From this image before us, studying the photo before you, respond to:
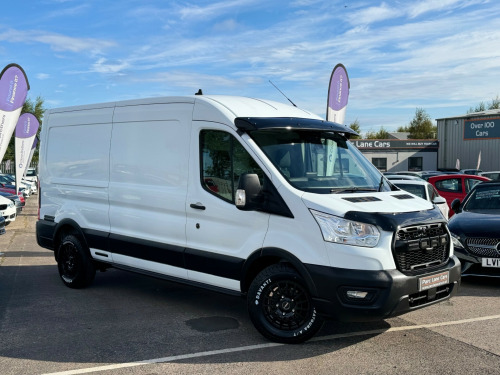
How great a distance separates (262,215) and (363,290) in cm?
118

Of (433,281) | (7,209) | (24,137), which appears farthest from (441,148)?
(433,281)

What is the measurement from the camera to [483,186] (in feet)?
29.9

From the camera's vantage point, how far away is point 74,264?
7.48m

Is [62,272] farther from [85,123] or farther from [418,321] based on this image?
[418,321]

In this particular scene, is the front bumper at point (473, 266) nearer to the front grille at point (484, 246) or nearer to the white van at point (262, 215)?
the front grille at point (484, 246)

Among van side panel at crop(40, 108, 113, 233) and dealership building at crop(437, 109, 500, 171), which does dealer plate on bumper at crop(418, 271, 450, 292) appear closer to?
van side panel at crop(40, 108, 113, 233)

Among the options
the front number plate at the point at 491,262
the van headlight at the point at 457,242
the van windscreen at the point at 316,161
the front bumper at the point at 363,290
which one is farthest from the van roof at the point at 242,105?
the front number plate at the point at 491,262

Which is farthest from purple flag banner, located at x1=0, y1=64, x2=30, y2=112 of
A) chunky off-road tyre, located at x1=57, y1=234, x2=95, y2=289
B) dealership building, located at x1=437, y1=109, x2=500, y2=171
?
dealership building, located at x1=437, y1=109, x2=500, y2=171

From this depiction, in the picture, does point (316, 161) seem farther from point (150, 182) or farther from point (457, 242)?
point (457, 242)

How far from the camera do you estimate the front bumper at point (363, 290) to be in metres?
4.58

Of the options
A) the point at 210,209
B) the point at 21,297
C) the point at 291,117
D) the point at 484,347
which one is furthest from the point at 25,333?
the point at 484,347

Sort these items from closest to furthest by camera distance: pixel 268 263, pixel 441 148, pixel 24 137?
1. pixel 268 263
2. pixel 24 137
3. pixel 441 148

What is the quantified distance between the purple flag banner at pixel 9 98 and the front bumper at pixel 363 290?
46.1 feet

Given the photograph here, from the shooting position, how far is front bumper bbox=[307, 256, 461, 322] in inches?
180
